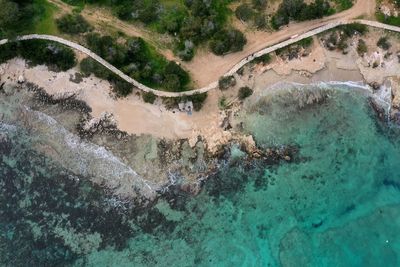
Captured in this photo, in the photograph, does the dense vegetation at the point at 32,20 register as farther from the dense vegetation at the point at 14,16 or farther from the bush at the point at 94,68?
the bush at the point at 94,68

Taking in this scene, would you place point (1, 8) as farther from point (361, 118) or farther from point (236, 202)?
point (361, 118)

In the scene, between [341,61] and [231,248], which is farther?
[341,61]

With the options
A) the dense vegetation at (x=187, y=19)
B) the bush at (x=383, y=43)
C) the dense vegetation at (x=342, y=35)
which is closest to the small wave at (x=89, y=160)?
the dense vegetation at (x=187, y=19)

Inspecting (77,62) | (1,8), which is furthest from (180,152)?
(1,8)

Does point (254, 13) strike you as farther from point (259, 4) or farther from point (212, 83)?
point (212, 83)

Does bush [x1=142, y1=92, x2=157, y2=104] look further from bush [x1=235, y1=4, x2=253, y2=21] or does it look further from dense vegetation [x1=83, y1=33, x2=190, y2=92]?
bush [x1=235, y1=4, x2=253, y2=21]

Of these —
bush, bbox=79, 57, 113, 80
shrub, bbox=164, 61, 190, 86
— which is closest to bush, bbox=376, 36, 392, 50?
shrub, bbox=164, 61, 190, 86

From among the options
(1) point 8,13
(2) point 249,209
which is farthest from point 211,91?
(1) point 8,13
